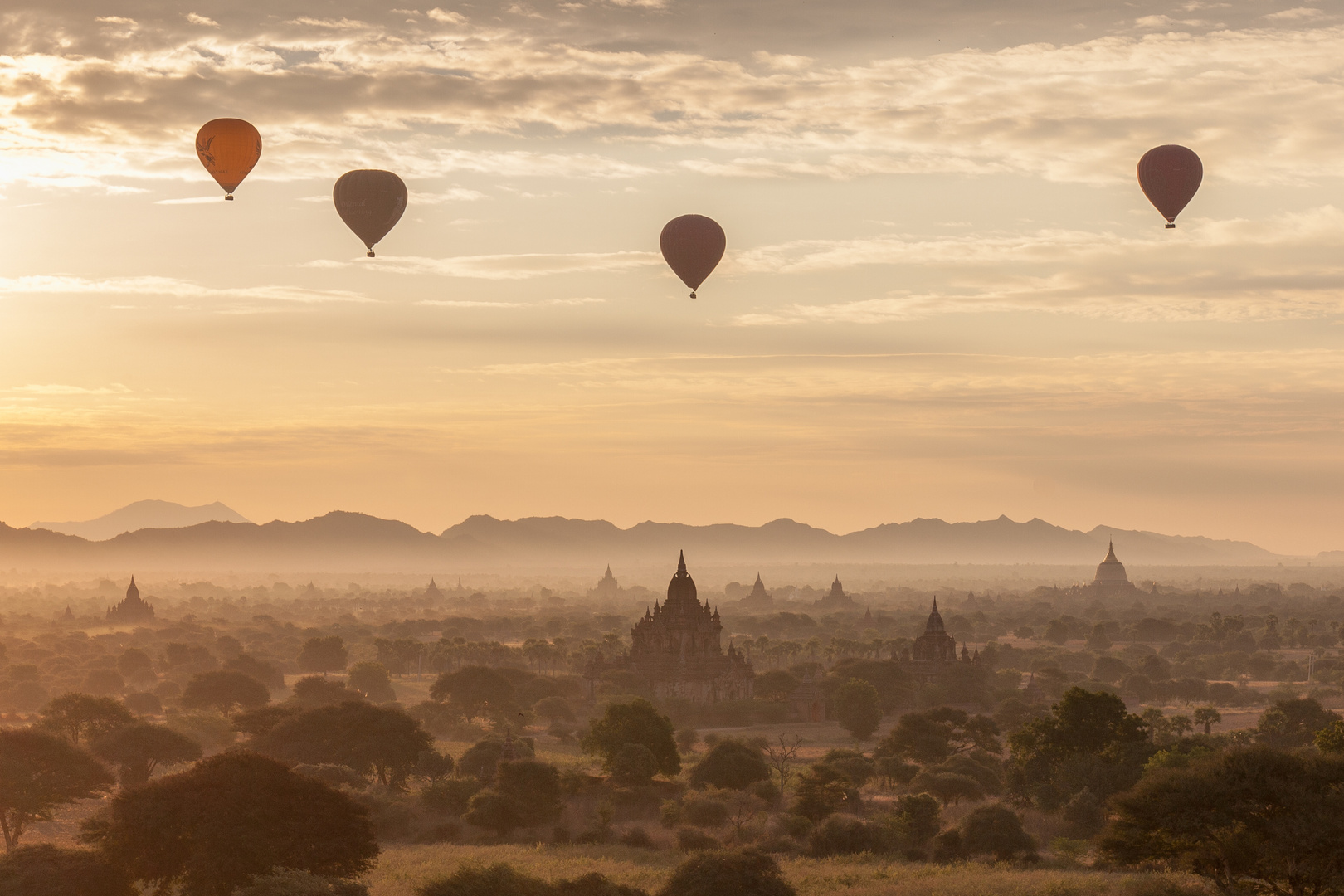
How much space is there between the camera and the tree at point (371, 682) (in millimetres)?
107000

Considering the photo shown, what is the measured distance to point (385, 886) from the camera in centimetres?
4381

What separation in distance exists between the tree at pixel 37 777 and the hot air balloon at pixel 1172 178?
5245 cm

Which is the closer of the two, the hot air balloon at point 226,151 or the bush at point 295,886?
the bush at point 295,886

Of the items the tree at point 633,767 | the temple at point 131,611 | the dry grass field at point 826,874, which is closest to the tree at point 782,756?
the tree at point 633,767

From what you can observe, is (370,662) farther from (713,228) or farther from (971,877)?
(971,877)

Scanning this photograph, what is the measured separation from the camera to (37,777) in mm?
54469

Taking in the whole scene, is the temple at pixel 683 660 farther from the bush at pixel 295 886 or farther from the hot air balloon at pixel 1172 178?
the bush at pixel 295 886

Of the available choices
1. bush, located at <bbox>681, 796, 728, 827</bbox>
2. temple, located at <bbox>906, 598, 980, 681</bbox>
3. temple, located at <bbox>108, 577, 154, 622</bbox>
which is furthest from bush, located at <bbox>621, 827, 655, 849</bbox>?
temple, located at <bbox>108, 577, 154, 622</bbox>

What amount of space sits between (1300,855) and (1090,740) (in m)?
24.0

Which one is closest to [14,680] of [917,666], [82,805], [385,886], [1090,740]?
[82,805]

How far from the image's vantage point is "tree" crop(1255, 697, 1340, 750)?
70.7m

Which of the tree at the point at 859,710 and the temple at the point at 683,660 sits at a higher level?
the temple at the point at 683,660

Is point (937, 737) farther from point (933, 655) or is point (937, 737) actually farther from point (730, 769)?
point (933, 655)

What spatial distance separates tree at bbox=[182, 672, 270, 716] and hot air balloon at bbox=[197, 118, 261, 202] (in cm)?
3849
